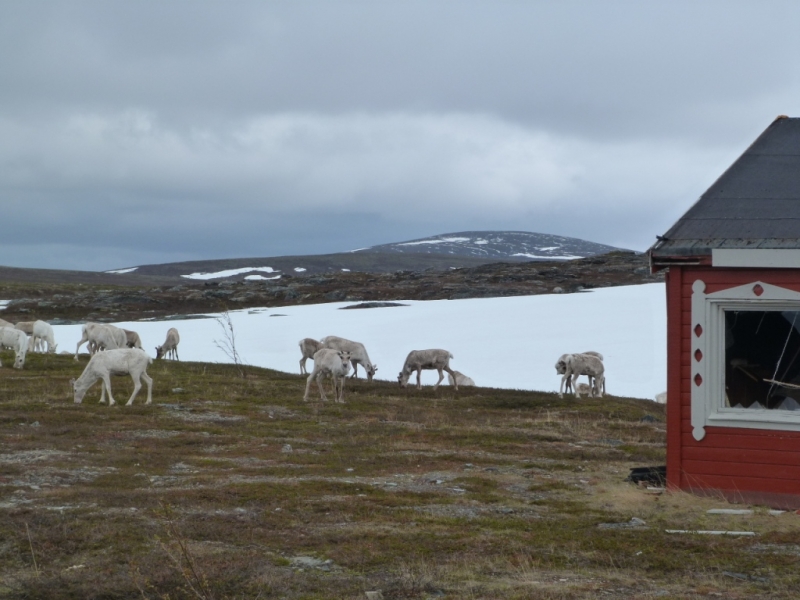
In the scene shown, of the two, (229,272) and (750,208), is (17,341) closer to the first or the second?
(750,208)

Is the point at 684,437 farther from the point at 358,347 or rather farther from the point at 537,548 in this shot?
the point at 358,347

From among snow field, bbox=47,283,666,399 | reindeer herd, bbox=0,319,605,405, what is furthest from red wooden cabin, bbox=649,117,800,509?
snow field, bbox=47,283,666,399

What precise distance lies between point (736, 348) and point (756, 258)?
53.5 inches

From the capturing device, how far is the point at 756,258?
12.4 m

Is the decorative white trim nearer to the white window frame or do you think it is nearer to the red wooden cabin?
the red wooden cabin

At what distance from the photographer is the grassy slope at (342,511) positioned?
8.48 m

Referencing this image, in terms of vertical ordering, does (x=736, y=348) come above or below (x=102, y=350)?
above

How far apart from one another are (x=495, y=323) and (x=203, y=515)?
42.5 meters

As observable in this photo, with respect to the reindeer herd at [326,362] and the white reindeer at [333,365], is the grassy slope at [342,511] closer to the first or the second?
the reindeer herd at [326,362]

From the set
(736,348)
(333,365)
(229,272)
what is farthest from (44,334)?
(229,272)

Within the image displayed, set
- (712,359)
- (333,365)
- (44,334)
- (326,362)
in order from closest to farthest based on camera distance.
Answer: (712,359) → (333,365) → (326,362) → (44,334)

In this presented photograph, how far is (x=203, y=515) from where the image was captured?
1123 cm

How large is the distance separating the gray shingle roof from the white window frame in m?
0.61

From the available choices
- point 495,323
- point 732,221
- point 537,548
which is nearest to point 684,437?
point 732,221
